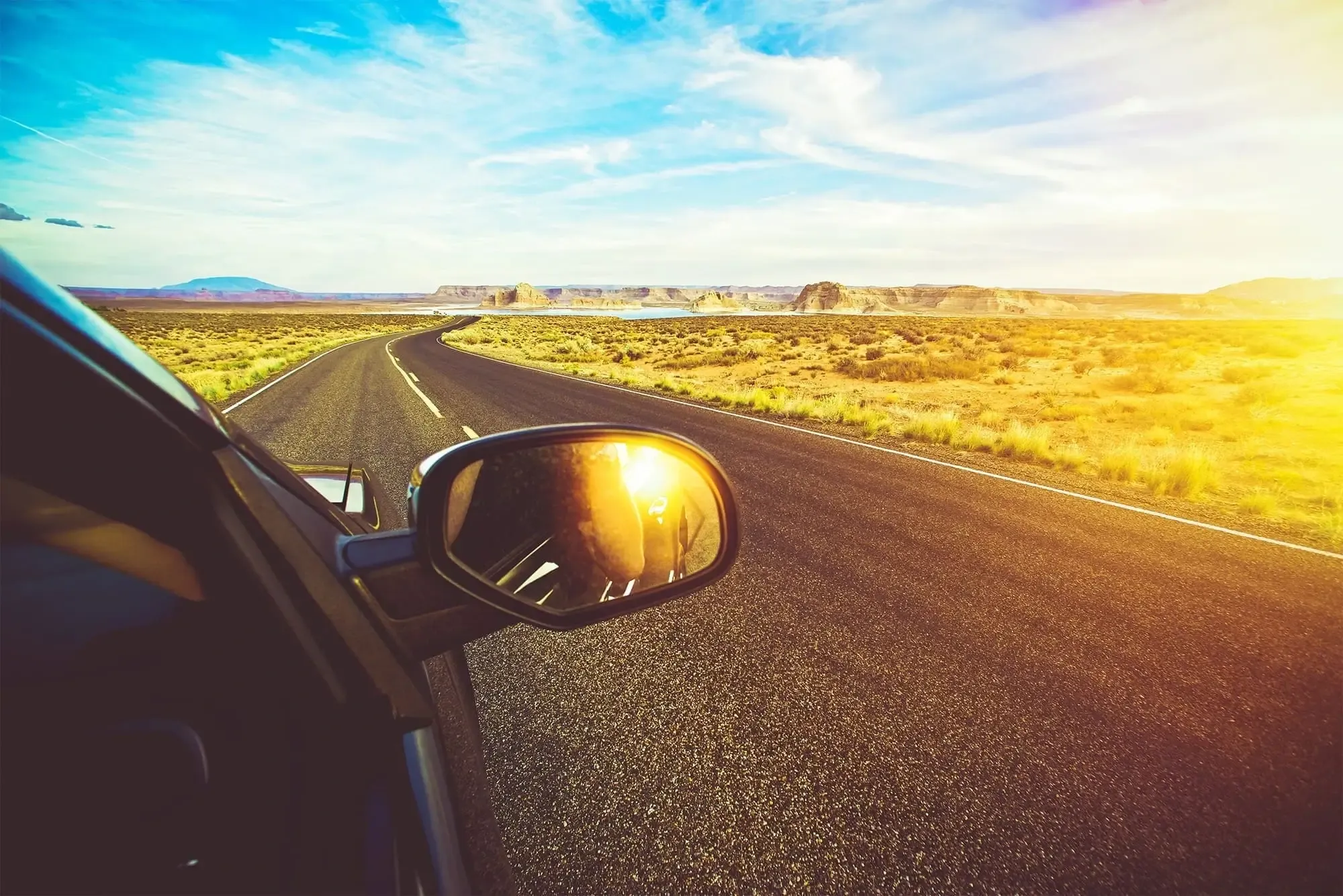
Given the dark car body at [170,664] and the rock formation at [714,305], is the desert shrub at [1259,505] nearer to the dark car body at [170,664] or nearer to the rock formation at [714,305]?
the dark car body at [170,664]

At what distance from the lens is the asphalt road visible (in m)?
1.90

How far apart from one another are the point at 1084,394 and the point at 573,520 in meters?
21.9

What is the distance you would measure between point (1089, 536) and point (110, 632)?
20.1 feet

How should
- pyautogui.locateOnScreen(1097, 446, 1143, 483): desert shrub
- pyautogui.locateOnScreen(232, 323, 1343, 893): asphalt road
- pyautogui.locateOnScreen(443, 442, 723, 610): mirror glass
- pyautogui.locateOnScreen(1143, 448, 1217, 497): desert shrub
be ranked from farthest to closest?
1. pyautogui.locateOnScreen(1097, 446, 1143, 483): desert shrub
2. pyautogui.locateOnScreen(1143, 448, 1217, 497): desert shrub
3. pyautogui.locateOnScreen(232, 323, 1343, 893): asphalt road
4. pyautogui.locateOnScreen(443, 442, 723, 610): mirror glass

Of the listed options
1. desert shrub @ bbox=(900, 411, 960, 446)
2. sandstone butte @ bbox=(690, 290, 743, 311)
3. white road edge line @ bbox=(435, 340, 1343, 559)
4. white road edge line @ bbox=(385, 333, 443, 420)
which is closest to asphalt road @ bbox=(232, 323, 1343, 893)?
white road edge line @ bbox=(435, 340, 1343, 559)

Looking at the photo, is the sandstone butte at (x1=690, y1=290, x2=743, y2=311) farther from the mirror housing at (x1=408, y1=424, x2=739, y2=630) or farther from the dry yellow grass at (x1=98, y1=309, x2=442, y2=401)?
the mirror housing at (x1=408, y1=424, x2=739, y2=630)

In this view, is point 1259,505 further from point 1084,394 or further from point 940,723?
point 1084,394

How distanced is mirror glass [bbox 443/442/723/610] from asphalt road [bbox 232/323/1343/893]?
1.08m

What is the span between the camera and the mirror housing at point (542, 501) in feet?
3.55

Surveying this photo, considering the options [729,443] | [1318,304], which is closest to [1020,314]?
[1318,304]

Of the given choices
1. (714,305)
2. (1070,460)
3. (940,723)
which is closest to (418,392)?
(1070,460)

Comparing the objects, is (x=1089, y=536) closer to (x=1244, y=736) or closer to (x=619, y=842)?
(x=1244, y=736)

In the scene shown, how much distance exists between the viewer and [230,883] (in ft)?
2.39

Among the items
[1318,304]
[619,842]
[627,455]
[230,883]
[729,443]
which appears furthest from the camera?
[1318,304]
